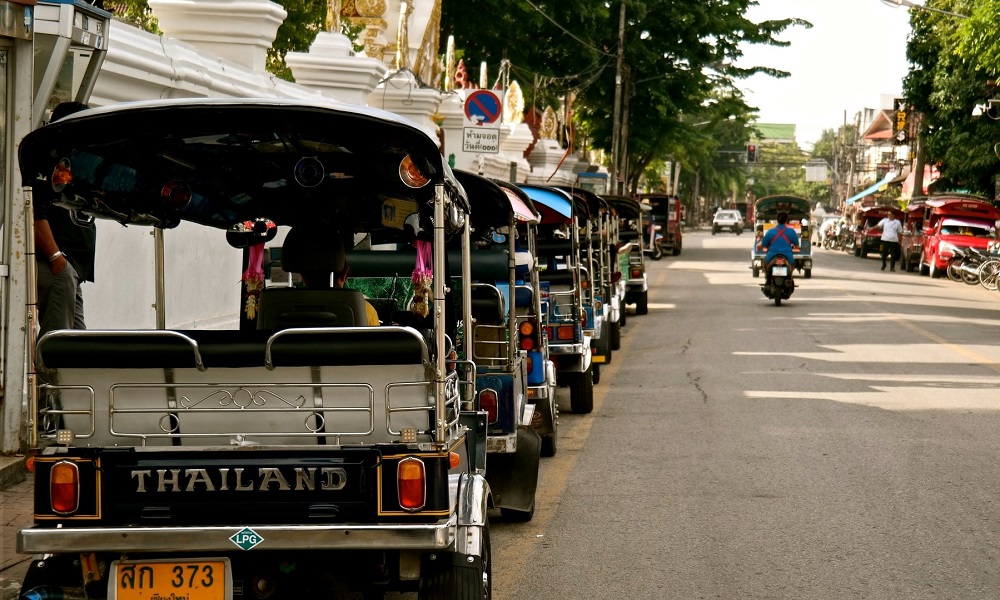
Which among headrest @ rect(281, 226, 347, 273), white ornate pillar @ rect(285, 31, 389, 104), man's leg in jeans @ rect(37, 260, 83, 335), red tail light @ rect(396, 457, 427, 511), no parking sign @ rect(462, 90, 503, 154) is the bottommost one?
red tail light @ rect(396, 457, 427, 511)

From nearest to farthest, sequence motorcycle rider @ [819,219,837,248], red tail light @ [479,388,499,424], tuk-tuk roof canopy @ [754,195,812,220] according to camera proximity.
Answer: red tail light @ [479,388,499,424]
tuk-tuk roof canopy @ [754,195,812,220]
motorcycle rider @ [819,219,837,248]

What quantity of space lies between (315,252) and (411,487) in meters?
1.74

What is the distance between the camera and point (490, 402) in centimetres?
743

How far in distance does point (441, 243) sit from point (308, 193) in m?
2.03

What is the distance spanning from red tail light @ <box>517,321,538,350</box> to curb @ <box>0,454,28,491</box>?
11.0 feet

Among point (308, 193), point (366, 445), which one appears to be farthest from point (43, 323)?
point (366, 445)

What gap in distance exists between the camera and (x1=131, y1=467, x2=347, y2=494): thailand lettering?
471 centimetres

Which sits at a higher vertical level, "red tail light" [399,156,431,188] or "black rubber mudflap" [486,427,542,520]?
"red tail light" [399,156,431,188]

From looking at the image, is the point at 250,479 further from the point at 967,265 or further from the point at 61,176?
the point at 967,265

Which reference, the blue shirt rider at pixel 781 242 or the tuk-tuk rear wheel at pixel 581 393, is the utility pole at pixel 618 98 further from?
the tuk-tuk rear wheel at pixel 581 393

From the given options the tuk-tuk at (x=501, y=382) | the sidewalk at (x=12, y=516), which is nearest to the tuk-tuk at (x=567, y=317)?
the tuk-tuk at (x=501, y=382)

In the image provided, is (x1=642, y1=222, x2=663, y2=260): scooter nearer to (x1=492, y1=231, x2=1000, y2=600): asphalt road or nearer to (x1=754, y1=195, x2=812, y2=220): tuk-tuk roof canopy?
(x1=754, y1=195, x2=812, y2=220): tuk-tuk roof canopy

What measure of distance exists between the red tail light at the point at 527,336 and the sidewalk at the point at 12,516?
3355 millimetres

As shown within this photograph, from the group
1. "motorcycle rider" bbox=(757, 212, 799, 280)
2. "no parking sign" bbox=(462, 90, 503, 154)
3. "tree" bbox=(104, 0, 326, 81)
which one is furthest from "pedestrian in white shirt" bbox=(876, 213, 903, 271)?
"no parking sign" bbox=(462, 90, 503, 154)
